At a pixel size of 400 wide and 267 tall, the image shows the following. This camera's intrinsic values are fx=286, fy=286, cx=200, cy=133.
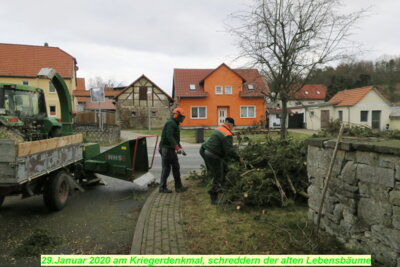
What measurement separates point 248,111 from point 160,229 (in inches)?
1146

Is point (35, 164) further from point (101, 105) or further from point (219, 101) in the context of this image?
point (101, 105)

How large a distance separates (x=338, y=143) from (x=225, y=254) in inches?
76.7

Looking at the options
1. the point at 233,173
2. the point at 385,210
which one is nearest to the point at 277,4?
the point at 233,173

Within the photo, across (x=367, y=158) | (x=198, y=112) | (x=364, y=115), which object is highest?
(x=198, y=112)

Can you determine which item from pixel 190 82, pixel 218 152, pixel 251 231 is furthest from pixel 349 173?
pixel 190 82

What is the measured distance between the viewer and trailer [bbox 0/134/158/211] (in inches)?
162

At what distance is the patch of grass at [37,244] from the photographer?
12.5ft

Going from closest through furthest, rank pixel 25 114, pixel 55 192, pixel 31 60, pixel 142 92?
pixel 55 192
pixel 25 114
pixel 31 60
pixel 142 92

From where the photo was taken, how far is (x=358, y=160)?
3316mm

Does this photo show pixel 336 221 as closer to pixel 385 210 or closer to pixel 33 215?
pixel 385 210

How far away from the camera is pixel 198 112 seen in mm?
32094

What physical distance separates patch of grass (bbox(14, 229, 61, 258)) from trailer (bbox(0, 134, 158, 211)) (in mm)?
817

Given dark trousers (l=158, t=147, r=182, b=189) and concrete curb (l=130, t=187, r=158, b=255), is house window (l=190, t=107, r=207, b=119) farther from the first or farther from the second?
concrete curb (l=130, t=187, r=158, b=255)

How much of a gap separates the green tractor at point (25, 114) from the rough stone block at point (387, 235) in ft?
19.3
